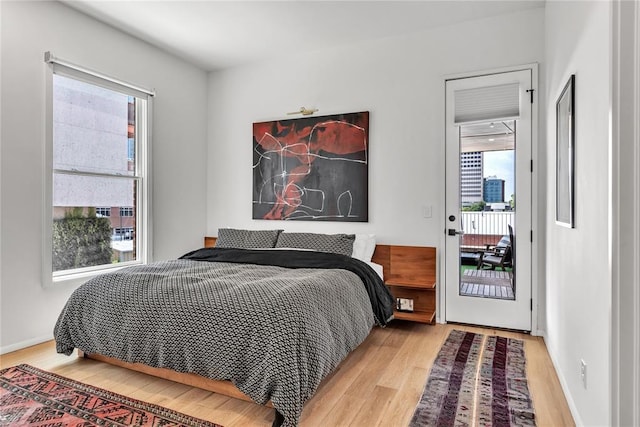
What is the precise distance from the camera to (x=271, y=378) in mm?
1838

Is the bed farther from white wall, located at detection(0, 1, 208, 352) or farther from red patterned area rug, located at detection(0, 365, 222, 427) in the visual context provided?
white wall, located at detection(0, 1, 208, 352)

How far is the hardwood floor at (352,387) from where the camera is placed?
1.98 metres

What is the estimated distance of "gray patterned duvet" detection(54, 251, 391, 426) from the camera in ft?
6.23

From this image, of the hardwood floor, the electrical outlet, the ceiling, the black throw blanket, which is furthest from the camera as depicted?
the ceiling

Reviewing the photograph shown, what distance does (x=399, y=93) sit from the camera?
12.5 ft

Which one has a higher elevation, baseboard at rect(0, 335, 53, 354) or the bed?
the bed

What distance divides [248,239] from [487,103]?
274 centimetres

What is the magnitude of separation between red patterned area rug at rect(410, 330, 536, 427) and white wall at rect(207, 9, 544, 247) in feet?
3.58

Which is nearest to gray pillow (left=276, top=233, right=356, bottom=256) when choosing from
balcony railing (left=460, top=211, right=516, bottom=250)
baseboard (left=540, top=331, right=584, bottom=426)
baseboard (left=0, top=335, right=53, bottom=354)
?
balcony railing (left=460, top=211, right=516, bottom=250)

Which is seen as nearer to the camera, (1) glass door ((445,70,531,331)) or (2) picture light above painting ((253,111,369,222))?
(1) glass door ((445,70,531,331))

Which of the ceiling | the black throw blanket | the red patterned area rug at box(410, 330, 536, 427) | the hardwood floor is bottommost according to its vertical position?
the hardwood floor

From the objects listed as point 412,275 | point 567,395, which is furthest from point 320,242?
point 567,395

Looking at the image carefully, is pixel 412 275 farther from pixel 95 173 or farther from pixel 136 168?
pixel 95 173

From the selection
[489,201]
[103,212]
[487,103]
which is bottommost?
[103,212]
